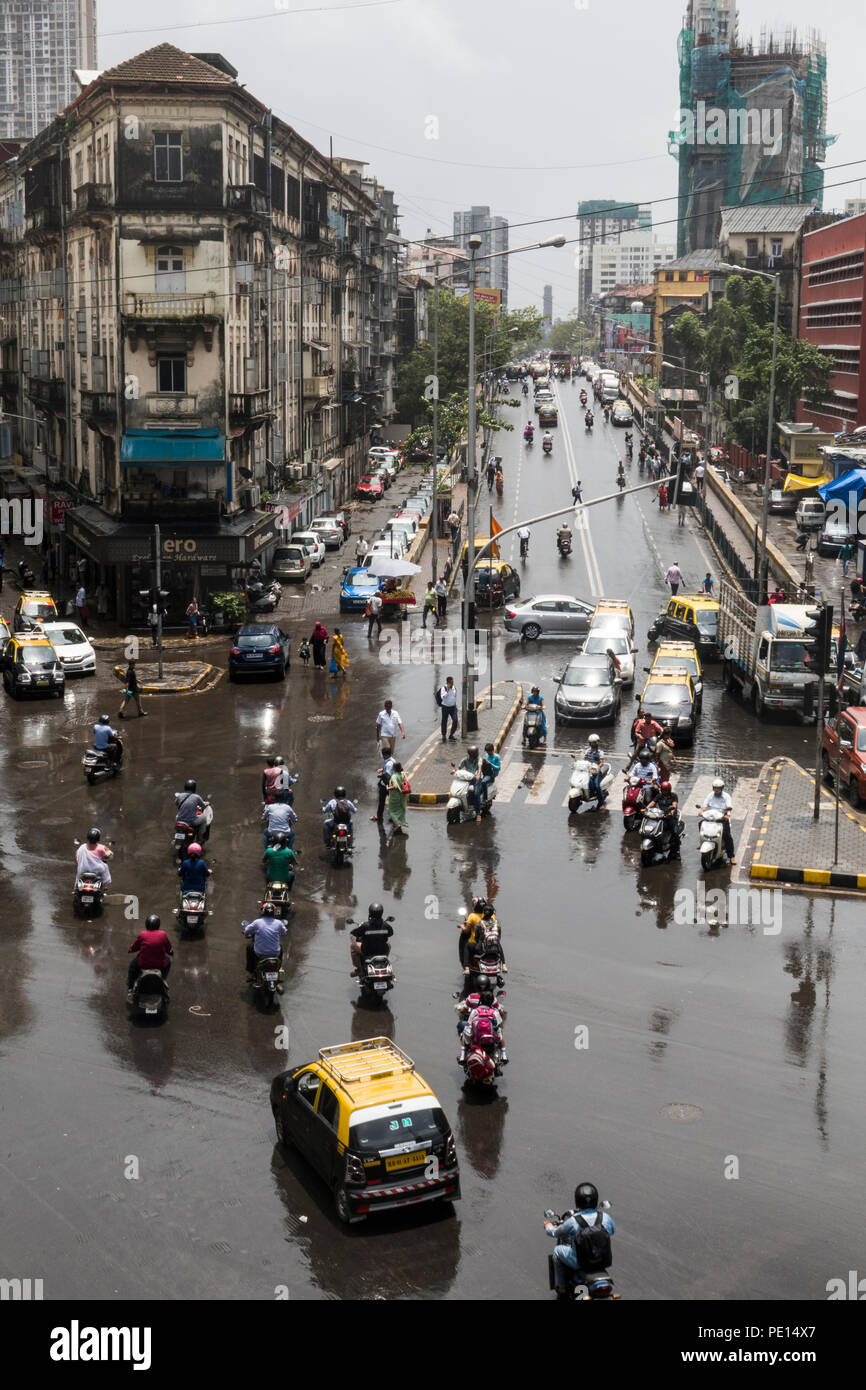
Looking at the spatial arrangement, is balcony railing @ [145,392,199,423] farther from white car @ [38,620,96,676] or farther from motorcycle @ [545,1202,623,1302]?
motorcycle @ [545,1202,623,1302]

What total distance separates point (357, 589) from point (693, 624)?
13.6 metres

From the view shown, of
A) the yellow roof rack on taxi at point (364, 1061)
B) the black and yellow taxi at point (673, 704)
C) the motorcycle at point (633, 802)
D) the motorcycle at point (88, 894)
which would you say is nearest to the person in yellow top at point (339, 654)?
the black and yellow taxi at point (673, 704)

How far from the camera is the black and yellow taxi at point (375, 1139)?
1441 cm

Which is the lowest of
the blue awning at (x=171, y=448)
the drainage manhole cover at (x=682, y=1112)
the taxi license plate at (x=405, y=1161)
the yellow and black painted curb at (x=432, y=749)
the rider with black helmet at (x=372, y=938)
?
the drainage manhole cover at (x=682, y=1112)

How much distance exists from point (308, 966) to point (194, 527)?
32.4m

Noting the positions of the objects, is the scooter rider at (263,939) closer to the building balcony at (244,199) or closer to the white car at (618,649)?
the white car at (618,649)

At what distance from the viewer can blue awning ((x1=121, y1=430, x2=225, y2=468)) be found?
167 ft

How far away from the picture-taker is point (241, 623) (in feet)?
170

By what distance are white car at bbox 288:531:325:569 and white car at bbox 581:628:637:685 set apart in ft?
79.3

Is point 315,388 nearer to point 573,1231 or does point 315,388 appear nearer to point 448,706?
point 448,706

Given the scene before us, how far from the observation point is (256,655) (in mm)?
42344

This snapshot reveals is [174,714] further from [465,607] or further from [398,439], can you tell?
[398,439]

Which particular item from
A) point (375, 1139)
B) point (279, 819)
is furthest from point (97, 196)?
point (375, 1139)

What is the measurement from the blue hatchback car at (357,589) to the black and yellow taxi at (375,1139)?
3991 cm
